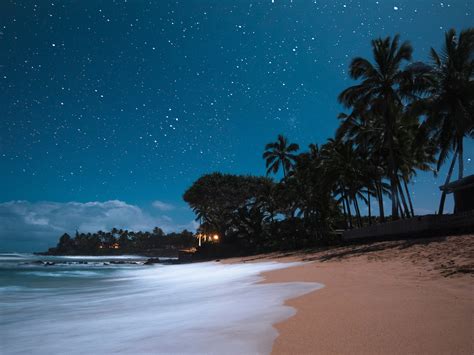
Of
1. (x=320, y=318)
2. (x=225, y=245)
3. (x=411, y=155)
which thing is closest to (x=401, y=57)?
(x=411, y=155)

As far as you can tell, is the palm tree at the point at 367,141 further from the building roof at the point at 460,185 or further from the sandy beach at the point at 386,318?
the sandy beach at the point at 386,318

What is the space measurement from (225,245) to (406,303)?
148 feet

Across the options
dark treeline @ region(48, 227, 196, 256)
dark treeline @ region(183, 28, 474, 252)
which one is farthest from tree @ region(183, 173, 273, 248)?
dark treeline @ region(48, 227, 196, 256)

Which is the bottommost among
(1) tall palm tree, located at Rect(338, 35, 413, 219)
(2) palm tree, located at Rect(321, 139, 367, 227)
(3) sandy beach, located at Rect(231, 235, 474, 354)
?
(3) sandy beach, located at Rect(231, 235, 474, 354)

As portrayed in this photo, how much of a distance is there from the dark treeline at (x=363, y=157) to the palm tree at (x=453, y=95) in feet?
0.17

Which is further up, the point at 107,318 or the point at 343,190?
the point at 343,190

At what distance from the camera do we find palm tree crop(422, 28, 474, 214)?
19.4 m

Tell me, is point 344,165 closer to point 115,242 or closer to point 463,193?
point 463,193

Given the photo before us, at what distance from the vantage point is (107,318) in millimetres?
5926

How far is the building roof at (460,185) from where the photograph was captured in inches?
688

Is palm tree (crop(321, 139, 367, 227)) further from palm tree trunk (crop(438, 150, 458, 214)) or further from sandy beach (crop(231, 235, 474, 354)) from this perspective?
sandy beach (crop(231, 235, 474, 354))

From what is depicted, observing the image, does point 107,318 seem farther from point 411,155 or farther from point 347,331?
point 411,155

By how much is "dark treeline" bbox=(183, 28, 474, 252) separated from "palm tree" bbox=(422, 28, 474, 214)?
5 centimetres

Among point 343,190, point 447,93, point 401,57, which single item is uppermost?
point 401,57
